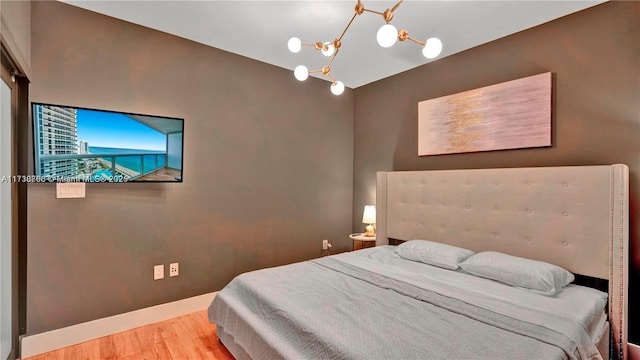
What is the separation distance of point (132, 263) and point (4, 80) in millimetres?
1544

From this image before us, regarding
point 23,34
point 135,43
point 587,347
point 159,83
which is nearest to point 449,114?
point 587,347

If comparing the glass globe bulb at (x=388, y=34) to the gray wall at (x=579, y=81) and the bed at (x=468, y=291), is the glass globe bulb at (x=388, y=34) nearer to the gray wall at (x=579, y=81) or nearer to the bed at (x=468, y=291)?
the bed at (x=468, y=291)

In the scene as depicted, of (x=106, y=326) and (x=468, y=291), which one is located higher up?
(x=468, y=291)

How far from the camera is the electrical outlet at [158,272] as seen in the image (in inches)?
106

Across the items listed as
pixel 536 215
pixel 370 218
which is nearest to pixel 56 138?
pixel 370 218

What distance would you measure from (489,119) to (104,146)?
3217 millimetres

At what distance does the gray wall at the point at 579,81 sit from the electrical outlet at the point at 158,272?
2.78 metres

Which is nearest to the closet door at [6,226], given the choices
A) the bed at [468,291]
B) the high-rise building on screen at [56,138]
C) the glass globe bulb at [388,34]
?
the high-rise building on screen at [56,138]

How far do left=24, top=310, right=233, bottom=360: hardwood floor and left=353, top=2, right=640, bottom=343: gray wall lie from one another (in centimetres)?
261

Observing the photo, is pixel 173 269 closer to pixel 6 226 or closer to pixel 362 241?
pixel 6 226

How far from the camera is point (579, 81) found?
7.43 feet

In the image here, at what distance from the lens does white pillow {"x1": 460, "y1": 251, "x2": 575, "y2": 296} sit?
6.39ft

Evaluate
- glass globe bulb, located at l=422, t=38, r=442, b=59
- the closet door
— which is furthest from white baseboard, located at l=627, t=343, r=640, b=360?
the closet door

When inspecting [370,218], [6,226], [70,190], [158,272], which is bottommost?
[158,272]
